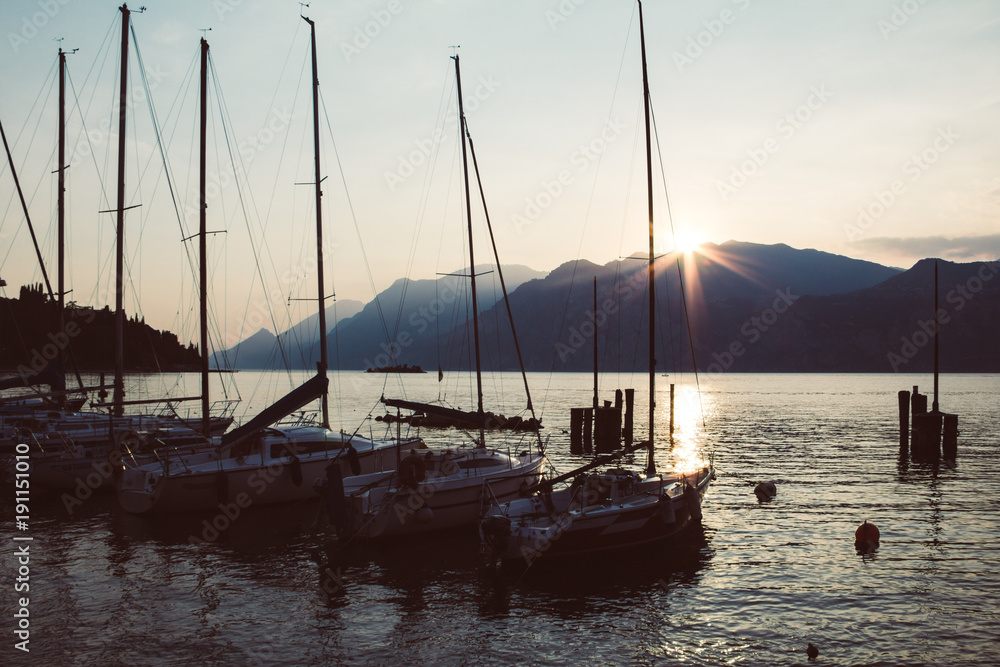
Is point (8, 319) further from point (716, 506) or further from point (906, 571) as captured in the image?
point (906, 571)

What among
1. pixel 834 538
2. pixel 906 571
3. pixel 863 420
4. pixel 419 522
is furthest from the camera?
pixel 863 420

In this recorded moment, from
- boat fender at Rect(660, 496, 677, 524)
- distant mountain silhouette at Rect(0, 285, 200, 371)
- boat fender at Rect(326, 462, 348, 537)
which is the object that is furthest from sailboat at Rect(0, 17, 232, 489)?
distant mountain silhouette at Rect(0, 285, 200, 371)

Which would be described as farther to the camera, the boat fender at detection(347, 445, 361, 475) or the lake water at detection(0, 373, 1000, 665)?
the boat fender at detection(347, 445, 361, 475)

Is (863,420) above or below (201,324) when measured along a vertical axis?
below

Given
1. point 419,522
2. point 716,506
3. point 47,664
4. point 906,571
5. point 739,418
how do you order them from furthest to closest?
point 739,418
point 716,506
point 419,522
point 906,571
point 47,664

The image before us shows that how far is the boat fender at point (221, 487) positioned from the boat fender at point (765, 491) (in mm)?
20392

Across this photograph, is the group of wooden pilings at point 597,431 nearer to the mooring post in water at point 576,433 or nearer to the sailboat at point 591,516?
the mooring post in water at point 576,433

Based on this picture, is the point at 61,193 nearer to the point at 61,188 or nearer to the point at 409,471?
the point at 61,188

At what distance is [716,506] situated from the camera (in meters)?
28.6

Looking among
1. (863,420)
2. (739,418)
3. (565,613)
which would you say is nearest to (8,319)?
(739,418)

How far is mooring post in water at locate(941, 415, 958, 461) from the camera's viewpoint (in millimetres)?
41747

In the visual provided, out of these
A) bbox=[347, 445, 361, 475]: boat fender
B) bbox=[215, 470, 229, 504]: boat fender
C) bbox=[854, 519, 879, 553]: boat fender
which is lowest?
bbox=[854, 519, 879, 553]: boat fender

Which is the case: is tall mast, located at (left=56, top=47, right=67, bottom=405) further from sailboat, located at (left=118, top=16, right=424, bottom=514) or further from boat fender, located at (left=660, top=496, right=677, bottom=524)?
boat fender, located at (left=660, top=496, right=677, bottom=524)

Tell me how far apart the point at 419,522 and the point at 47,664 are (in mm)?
10176
